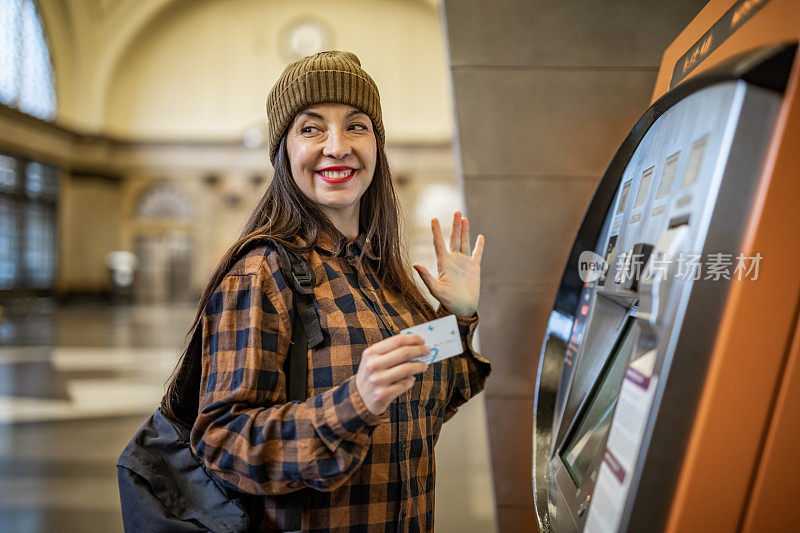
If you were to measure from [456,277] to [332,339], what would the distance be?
1.59 ft

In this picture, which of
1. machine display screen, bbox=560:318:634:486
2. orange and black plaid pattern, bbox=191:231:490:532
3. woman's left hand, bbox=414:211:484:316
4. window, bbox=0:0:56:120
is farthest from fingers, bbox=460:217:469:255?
window, bbox=0:0:56:120

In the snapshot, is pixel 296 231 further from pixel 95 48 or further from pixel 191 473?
pixel 95 48

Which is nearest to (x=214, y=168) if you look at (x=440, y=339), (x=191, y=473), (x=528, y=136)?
(x=528, y=136)

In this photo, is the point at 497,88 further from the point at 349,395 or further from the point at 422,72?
the point at 422,72

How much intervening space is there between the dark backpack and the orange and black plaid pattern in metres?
0.03

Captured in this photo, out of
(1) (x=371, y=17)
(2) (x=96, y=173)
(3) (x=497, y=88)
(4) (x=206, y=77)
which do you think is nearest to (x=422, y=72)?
(1) (x=371, y=17)

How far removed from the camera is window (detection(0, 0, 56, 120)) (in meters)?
14.0

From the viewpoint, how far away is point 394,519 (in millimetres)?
1261

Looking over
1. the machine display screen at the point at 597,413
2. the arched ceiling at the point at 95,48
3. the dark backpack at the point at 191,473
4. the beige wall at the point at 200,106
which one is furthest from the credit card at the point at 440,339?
the arched ceiling at the point at 95,48

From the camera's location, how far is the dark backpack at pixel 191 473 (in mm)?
1164

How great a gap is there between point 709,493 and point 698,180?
1.41 feet

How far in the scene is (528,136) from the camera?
2.15 m

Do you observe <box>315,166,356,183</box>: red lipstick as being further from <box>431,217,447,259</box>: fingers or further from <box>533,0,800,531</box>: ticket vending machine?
<box>533,0,800,531</box>: ticket vending machine

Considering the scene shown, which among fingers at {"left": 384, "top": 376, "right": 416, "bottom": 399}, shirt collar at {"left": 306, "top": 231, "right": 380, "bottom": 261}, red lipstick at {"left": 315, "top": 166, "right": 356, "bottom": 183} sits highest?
red lipstick at {"left": 315, "top": 166, "right": 356, "bottom": 183}
